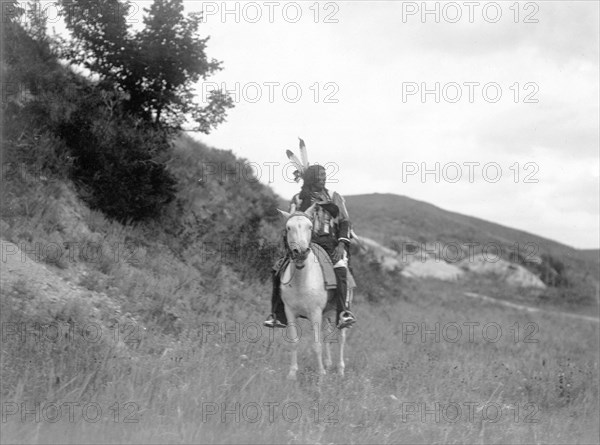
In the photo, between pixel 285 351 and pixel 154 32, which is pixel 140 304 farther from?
pixel 154 32

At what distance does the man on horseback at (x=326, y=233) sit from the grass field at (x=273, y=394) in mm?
879

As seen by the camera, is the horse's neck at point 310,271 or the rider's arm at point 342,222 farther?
the rider's arm at point 342,222

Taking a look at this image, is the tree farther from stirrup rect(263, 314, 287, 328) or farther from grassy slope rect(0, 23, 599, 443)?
stirrup rect(263, 314, 287, 328)

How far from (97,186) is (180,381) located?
26.0ft

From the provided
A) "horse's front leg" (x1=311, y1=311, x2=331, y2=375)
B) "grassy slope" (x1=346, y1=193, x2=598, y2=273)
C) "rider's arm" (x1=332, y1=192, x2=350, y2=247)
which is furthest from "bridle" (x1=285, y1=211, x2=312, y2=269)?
"grassy slope" (x1=346, y1=193, x2=598, y2=273)

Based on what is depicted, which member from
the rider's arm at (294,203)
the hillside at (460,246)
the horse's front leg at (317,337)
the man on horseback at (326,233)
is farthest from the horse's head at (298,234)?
the hillside at (460,246)

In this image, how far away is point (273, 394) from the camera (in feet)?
26.7

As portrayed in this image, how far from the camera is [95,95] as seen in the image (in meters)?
15.6

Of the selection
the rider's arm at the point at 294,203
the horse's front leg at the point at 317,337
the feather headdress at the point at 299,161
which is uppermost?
the feather headdress at the point at 299,161

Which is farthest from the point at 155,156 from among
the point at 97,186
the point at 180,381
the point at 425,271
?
the point at 425,271

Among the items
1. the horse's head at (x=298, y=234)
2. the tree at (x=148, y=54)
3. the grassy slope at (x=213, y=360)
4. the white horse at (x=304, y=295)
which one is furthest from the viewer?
the tree at (x=148, y=54)

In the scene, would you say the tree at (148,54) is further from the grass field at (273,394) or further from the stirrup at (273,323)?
the stirrup at (273,323)

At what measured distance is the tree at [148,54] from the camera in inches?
619

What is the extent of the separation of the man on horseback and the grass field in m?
0.88
